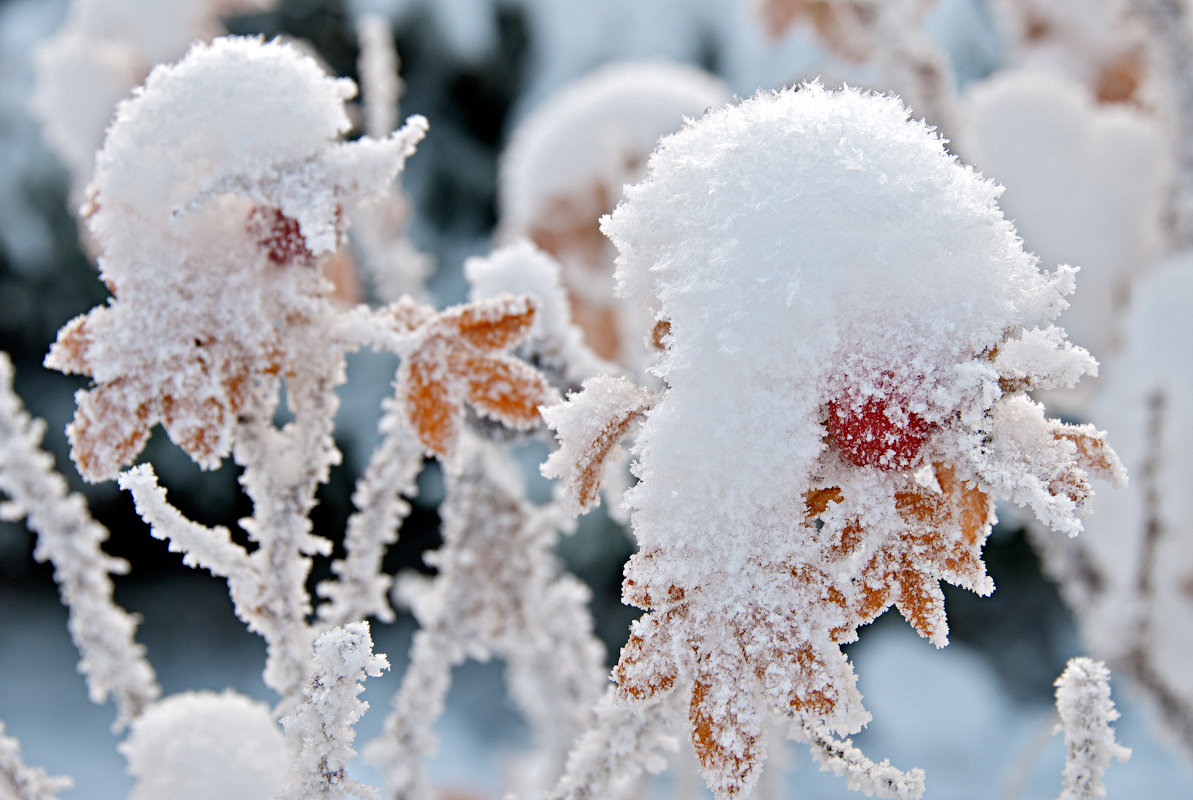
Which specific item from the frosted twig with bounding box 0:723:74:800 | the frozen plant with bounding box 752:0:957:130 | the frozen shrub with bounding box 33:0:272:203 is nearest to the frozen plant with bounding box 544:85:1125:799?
the frosted twig with bounding box 0:723:74:800

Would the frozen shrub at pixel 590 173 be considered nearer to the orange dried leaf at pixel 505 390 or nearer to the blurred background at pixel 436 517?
the orange dried leaf at pixel 505 390

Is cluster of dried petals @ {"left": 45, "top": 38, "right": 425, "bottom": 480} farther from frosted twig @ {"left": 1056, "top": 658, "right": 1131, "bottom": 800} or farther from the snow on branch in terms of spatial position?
frosted twig @ {"left": 1056, "top": 658, "right": 1131, "bottom": 800}

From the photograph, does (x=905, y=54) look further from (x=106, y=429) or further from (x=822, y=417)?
(x=106, y=429)

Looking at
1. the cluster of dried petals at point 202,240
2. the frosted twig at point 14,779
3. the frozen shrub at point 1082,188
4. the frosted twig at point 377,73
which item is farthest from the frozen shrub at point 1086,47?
the frosted twig at point 14,779

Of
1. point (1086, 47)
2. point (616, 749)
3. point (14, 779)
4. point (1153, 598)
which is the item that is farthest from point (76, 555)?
point (1086, 47)

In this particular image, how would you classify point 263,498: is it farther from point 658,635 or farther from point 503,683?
point 503,683

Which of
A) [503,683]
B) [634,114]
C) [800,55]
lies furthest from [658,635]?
[503,683]
